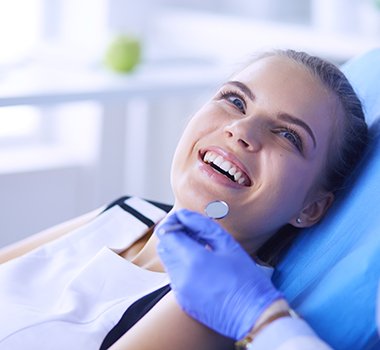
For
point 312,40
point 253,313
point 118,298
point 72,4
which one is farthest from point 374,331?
point 72,4

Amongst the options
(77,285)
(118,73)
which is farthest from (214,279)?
(118,73)

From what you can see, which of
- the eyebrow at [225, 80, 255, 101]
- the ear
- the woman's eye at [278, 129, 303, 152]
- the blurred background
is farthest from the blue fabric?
the blurred background

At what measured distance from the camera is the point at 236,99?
4.88 ft

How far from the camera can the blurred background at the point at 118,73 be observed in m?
A: 2.57

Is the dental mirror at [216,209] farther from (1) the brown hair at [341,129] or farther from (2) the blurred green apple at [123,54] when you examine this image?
(2) the blurred green apple at [123,54]

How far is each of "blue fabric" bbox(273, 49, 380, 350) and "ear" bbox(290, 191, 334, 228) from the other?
0.01 m

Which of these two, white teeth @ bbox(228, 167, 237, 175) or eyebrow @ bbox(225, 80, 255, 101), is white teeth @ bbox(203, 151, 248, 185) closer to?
white teeth @ bbox(228, 167, 237, 175)

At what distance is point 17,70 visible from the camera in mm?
2518

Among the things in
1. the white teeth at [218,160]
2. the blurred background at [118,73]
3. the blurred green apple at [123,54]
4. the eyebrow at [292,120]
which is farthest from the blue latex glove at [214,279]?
the blurred green apple at [123,54]

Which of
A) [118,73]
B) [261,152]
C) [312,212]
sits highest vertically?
[261,152]

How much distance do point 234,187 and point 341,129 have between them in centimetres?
23

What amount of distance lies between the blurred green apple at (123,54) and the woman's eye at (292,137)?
121 centimetres

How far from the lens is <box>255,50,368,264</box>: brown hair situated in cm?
147

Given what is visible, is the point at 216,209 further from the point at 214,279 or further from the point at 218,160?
the point at 214,279
